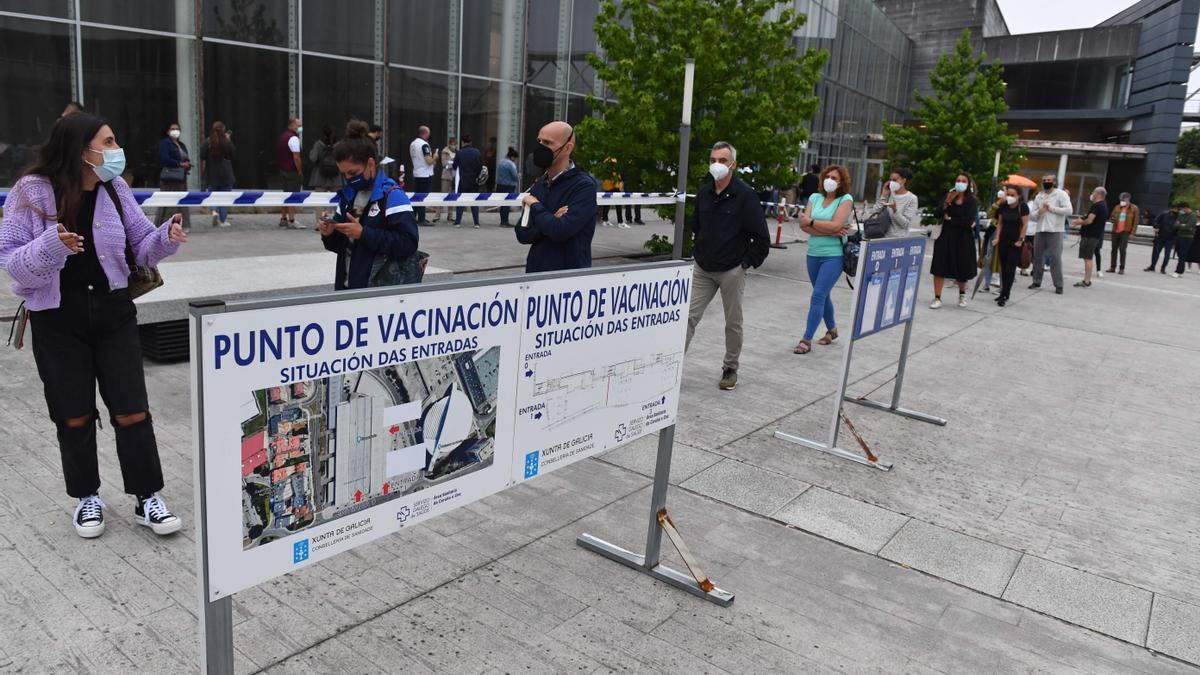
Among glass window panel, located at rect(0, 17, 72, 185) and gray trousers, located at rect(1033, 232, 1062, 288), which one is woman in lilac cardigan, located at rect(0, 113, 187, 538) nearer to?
glass window panel, located at rect(0, 17, 72, 185)

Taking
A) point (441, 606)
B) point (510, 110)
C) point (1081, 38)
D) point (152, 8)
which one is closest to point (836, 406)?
point (441, 606)

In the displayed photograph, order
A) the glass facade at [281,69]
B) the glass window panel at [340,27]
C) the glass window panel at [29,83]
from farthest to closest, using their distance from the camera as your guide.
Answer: the glass window panel at [340,27], the glass facade at [281,69], the glass window panel at [29,83]

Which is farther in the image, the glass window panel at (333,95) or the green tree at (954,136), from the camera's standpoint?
the green tree at (954,136)

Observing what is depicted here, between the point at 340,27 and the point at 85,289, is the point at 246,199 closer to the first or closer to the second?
the point at 85,289

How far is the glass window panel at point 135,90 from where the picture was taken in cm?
1404

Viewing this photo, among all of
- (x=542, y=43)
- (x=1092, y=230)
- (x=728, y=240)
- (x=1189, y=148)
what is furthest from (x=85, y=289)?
(x=1189, y=148)

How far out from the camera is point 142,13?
47.3 ft

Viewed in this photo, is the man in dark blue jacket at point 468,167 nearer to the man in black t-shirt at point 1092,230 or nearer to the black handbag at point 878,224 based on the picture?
the black handbag at point 878,224

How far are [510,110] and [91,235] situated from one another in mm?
18424

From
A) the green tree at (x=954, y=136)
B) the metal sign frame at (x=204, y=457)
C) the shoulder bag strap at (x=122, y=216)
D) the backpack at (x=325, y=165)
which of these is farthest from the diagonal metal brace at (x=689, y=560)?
the green tree at (x=954, y=136)

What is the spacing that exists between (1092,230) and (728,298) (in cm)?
1293

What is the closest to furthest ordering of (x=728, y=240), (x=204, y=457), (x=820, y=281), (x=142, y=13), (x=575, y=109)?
(x=204, y=457), (x=728, y=240), (x=820, y=281), (x=142, y=13), (x=575, y=109)

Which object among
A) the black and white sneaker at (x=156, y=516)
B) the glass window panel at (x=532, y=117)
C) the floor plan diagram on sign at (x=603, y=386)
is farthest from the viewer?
the glass window panel at (x=532, y=117)

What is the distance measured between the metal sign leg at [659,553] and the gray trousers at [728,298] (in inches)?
123
